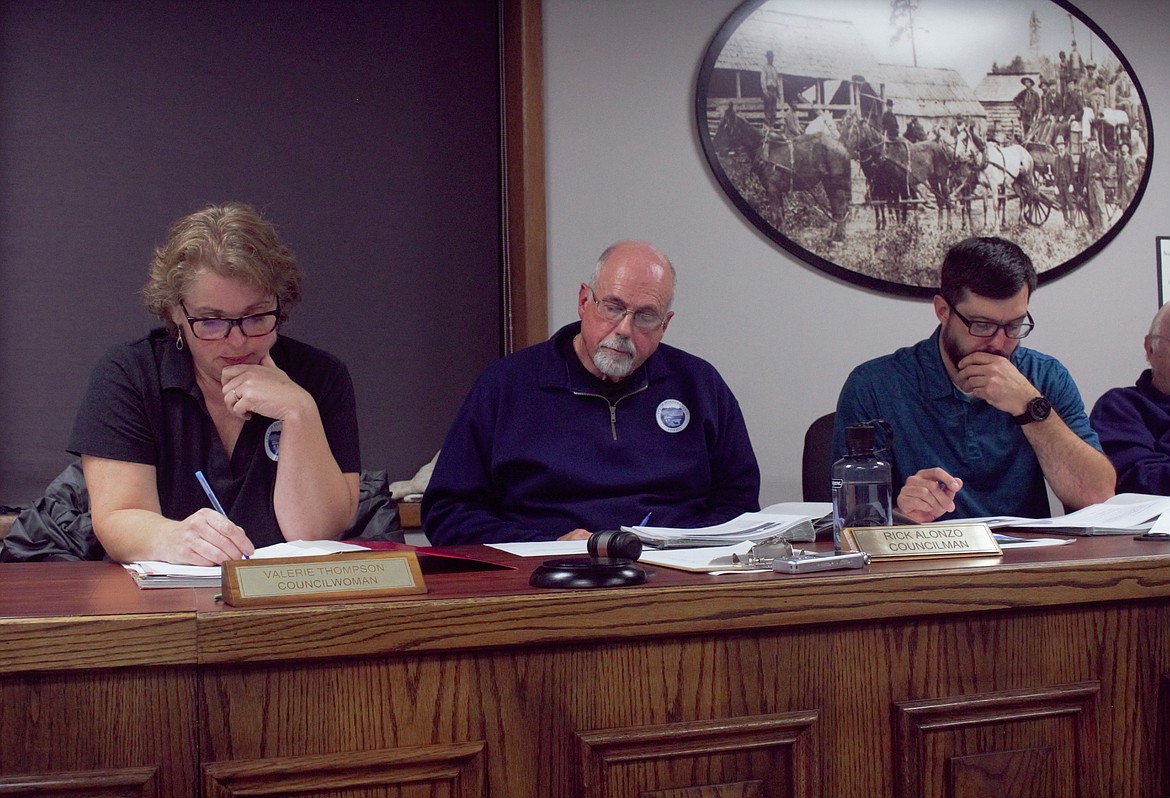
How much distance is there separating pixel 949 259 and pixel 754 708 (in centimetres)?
142

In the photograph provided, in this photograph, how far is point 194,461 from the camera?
1.69 metres

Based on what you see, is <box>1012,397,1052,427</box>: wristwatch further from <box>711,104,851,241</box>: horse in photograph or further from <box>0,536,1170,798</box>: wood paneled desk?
<box>711,104,851,241</box>: horse in photograph

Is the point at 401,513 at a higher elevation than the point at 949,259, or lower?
lower

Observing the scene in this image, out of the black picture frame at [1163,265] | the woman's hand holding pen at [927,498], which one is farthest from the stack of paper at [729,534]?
the black picture frame at [1163,265]

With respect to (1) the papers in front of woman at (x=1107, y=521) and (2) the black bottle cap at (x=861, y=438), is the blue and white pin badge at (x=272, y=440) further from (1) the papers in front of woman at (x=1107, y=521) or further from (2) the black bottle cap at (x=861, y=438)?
(1) the papers in front of woman at (x=1107, y=521)

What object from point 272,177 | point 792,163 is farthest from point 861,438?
point 272,177

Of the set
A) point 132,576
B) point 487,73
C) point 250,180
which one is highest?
point 487,73

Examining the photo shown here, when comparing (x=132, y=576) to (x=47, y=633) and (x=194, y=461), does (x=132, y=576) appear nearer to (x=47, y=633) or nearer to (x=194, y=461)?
(x=47, y=633)

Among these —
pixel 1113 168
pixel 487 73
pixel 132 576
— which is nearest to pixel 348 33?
pixel 487 73

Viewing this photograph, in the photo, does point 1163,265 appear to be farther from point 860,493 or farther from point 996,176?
point 860,493

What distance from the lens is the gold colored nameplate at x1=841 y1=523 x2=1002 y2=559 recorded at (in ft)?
3.80

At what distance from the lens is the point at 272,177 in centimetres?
281

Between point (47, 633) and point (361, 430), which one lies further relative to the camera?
point (361, 430)

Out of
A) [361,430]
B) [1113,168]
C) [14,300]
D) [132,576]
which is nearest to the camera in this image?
[132,576]
